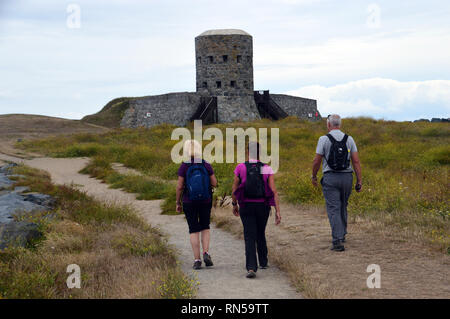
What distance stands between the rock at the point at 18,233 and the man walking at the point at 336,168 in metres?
4.24

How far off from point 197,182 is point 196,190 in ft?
0.34

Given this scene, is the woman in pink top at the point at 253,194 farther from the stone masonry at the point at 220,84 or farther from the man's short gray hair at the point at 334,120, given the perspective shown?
the stone masonry at the point at 220,84

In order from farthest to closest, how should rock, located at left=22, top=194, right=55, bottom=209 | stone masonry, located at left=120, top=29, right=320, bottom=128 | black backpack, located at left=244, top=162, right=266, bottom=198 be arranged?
stone masonry, located at left=120, top=29, right=320, bottom=128 → rock, located at left=22, top=194, right=55, bottom=209 → black backpack, located at left=244, top=162, right=266, bottom=198

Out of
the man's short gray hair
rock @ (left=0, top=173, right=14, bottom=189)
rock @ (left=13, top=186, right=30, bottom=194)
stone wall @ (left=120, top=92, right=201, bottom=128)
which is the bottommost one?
rock @ (left=13, top=186, right=30, bottom=194)

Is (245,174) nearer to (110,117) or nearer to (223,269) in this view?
(223,269)

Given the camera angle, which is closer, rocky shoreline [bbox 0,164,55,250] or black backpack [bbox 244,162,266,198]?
black backpack [bbox 244,162,266,198]

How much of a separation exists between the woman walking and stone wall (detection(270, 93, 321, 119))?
3552cm

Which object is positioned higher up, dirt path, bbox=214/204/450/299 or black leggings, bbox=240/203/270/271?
black leggings, bbox=240/203/270/271

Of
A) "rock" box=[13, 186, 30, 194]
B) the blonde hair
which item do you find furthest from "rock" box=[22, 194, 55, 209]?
the blonde hair

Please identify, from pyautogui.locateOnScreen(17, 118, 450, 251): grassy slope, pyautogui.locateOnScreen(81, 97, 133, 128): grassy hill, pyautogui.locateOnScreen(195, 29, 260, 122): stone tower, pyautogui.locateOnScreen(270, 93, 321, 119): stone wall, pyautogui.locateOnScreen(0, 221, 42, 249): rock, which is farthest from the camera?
pyautogui.locateOnScreen(81, 97, 133, 128): grassy hill

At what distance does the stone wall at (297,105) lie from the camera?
4178 cm

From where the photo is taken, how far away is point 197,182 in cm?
634

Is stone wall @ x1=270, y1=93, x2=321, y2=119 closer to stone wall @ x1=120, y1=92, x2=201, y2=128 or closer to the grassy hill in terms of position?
stone wall @ x1=120, y1=92, x2=201, y2=128

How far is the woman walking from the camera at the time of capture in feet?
20.9
